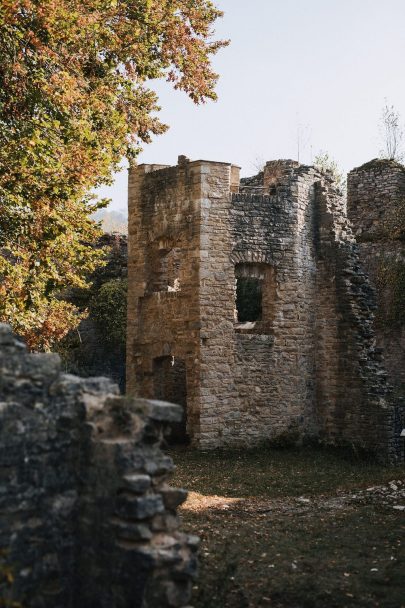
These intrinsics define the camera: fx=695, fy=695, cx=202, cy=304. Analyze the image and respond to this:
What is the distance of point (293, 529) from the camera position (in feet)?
29.6

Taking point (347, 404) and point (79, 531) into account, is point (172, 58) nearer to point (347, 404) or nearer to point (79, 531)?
point (347, 404)

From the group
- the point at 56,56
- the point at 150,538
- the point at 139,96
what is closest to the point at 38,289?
the point at 56,56

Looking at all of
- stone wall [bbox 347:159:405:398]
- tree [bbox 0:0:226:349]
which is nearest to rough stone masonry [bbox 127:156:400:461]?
tree [bbox 0:0:226:349]

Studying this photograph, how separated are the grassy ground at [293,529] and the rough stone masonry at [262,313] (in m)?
1.19

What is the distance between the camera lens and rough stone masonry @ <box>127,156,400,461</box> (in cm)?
1505

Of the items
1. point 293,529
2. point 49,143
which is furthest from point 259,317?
point 293,529

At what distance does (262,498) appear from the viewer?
11.1 m

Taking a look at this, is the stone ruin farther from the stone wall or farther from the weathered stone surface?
the weathered stone surface

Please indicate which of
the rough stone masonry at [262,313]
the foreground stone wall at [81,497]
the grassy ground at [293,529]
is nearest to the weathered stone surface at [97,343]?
the rough stone masonry at [262,313]

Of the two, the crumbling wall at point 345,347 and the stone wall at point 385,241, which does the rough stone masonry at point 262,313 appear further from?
the stone wall at point 385,241

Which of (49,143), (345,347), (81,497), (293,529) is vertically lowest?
(293,529)

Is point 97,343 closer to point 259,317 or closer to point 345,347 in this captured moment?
point 259,317

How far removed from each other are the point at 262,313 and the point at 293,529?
25.4ft

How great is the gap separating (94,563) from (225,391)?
1001cm
